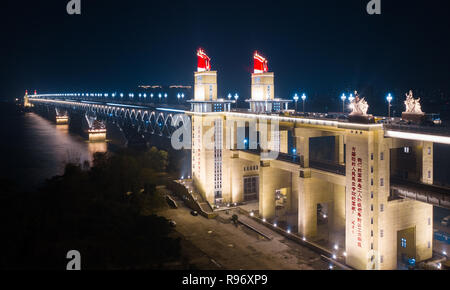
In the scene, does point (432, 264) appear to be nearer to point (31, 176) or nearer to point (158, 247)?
point (158, 247)

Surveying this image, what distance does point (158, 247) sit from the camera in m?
19.0

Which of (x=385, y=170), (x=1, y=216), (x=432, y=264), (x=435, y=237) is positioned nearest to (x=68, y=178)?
(x=1, y=216)

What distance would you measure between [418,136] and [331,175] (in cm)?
554

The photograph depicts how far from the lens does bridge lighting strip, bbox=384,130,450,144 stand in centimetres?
1617

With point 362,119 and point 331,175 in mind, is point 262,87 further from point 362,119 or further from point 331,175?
point 362,119

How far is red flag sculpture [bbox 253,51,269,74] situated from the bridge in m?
0.09

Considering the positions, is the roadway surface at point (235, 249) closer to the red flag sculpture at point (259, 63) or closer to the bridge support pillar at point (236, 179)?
the bridge support pillar at point (236, 179)

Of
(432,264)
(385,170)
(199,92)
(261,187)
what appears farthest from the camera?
(199,92)

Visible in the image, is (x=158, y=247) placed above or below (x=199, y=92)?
below

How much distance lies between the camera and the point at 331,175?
21797 millimetres

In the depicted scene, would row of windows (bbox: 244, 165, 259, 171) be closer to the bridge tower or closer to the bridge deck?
the bridge tower

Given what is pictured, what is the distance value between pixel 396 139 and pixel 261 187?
35.3ft

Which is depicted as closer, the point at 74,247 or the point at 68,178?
the point at 74,247

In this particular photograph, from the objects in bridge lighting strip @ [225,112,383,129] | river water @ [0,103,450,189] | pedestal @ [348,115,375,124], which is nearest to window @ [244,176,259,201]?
bridge lighting strip @ [225,112,383,129]
